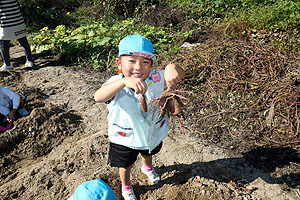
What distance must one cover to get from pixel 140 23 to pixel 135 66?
175 inches

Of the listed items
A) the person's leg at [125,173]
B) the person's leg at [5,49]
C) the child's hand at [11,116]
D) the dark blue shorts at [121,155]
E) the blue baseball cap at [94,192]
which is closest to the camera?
the blue baseball cap at [94,192]

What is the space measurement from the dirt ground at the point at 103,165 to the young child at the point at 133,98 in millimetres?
538

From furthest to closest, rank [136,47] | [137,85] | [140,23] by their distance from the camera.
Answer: [140,23], [136,47], [137,85]

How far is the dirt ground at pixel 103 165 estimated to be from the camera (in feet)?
8.06

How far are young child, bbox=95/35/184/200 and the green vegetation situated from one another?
2795 millimetres

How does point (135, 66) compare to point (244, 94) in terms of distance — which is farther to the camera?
point (244, 94)

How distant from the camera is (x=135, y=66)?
69.8 inches

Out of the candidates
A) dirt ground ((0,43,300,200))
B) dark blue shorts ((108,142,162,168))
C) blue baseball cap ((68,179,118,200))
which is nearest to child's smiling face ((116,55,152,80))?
dark blue shorts ((108,142,162,168))

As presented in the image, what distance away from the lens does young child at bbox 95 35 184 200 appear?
68.7 inches

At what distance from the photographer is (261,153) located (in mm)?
2865

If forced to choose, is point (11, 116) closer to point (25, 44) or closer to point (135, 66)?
point (25, 44)

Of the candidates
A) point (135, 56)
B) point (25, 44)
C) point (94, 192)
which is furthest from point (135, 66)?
point (25, 44)

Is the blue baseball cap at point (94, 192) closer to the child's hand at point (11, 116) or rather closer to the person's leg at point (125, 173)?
the person's leg at point (125, 173)

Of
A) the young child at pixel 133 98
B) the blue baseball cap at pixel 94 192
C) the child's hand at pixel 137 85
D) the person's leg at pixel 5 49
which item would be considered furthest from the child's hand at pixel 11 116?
the blue baseball cap at pixel 94 192
